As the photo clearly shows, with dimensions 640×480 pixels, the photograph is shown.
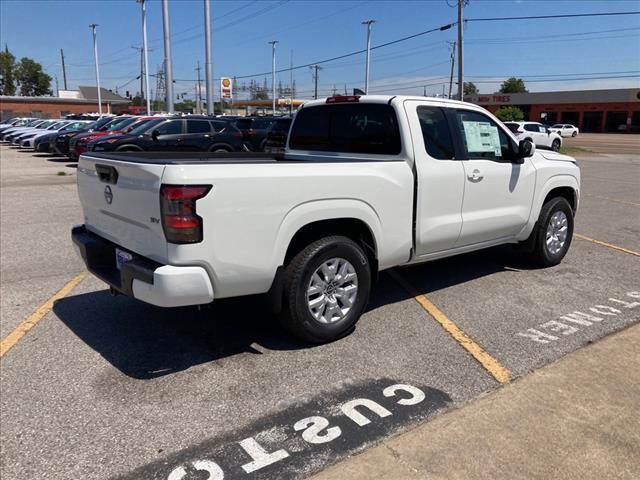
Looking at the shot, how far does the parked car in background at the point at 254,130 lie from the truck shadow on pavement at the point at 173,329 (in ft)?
40.8

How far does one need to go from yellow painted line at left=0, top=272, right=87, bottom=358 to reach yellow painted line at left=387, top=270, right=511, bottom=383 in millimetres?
3421

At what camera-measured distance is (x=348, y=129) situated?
509cm

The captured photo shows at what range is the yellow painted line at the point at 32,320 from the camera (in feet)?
13.7

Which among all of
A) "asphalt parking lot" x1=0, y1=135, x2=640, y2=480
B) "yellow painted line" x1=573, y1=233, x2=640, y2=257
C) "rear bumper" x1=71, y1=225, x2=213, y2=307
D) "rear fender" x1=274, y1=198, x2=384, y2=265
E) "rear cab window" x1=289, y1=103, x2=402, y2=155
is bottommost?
"asphalt parking lot" x1=0, y1=135, x2=640, y2=480

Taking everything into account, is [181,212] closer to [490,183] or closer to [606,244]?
[490,183]

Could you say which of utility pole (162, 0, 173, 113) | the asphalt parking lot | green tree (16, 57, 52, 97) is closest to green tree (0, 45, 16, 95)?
green tree (16, 57, 52, 97)

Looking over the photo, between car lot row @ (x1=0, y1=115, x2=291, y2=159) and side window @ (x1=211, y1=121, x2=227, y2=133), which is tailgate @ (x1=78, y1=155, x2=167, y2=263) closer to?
car lot row @ (x1=0, y1=115, x2=291, y2=159)

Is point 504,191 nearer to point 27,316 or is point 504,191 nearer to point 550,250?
point 550,250

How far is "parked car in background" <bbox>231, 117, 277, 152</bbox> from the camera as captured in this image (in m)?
17.6

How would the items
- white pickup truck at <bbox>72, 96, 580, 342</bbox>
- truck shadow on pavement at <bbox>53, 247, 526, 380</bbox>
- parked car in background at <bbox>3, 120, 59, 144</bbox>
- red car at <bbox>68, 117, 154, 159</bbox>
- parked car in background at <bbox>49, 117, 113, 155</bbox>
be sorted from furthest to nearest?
parked car in background at <bbox>3, 120, 59, 144</bbox>
parked car in background at <bbox>49, 117, 113, 155</bbox>
red car at <bbox>68, 117, 154, 159</bbox>
truck shadow on pavement at <bbox>53, 247, 526, 380</bbox>
white pickup truck at <bbox>72, 96, 580, 342</bbox>

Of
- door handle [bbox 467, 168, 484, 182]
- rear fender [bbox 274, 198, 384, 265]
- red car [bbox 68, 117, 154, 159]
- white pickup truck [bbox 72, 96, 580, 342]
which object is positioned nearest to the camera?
white pickup truck [bbox 72, 96, 580, 342]

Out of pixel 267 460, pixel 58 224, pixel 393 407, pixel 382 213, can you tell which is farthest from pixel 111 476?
pixel 58 224

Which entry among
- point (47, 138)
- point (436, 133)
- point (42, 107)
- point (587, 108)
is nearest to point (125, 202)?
point (436, 133)

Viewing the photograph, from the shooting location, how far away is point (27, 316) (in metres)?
4.77
